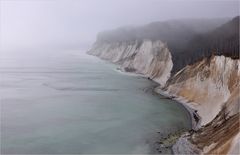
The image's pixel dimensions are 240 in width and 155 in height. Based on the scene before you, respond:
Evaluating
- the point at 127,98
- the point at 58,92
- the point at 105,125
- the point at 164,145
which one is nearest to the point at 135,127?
the point at 105,125

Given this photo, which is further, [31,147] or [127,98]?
[127,98]

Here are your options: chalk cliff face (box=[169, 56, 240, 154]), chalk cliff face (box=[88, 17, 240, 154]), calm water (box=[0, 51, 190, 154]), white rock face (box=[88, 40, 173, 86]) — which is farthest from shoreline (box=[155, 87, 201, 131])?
white rock face (box=[88, 40, 173, 86])

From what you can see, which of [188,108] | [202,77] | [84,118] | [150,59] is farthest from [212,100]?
[150,59]

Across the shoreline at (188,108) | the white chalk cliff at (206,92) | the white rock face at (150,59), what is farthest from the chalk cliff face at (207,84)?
the white rock face at (150,59)

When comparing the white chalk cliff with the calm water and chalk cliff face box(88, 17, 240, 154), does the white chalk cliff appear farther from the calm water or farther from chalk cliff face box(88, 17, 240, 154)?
the calm water

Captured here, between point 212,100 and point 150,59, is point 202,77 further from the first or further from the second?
point 150,59

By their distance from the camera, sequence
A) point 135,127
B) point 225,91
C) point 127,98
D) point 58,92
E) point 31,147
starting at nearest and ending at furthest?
point 31,147
point 135,127
point 225,91
point 127,98
point 58,92

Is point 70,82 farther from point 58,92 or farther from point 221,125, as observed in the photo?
point 221,125
